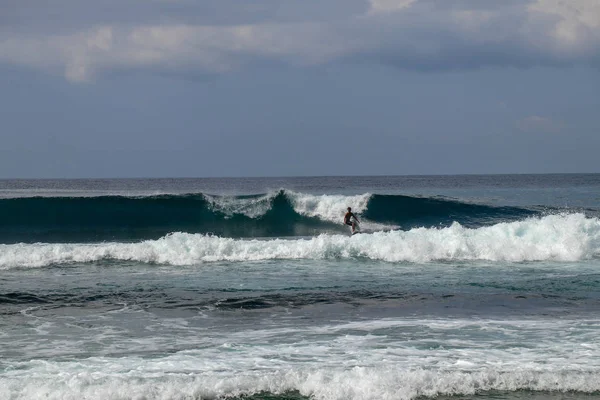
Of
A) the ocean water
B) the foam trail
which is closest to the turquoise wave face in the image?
the ocean water

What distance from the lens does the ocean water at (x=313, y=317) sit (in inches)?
291

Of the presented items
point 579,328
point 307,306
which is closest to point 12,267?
point 307,306

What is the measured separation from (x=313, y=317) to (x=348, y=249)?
7905mm

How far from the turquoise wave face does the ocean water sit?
10.1 meters

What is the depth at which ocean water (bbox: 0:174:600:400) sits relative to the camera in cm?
739

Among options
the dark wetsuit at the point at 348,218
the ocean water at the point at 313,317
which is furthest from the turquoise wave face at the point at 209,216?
the ocean water at the point at 313,317

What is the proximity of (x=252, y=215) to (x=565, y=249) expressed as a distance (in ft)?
50.7

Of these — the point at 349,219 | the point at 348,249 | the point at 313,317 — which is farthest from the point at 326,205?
Answer: the point at 313,317

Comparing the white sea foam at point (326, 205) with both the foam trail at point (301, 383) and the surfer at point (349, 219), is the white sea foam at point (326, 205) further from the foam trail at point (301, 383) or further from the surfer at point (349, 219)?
the foam trail at point (301, 383)

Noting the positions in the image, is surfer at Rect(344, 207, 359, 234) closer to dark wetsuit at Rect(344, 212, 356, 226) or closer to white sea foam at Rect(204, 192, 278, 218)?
dark wetsuit at Rect(344, 212, 356, 226)

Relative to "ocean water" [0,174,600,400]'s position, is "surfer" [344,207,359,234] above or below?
above

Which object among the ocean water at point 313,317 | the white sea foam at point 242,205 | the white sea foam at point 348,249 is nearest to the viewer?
the ocean water at point 313,317

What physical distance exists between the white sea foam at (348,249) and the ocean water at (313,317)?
50mm

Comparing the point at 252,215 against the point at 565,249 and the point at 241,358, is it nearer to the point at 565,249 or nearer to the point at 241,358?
the point at 565,249
